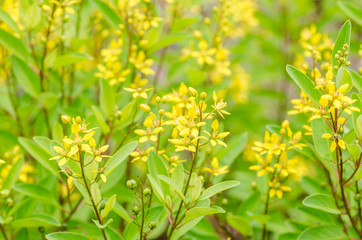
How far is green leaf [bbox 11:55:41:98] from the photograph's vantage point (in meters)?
1.97

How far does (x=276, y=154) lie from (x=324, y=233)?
14.7 inches

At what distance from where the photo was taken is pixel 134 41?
6.54 ft

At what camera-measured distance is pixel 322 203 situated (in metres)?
1.51

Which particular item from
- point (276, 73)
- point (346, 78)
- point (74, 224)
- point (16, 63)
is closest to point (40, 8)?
point (16, 63)

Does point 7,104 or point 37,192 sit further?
point 7,104

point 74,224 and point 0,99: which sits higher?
point 0,99

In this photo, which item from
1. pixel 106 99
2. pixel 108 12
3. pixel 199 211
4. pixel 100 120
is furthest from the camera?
pixel 108 12

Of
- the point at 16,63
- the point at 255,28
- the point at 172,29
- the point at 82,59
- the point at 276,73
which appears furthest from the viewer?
the point at 255,28

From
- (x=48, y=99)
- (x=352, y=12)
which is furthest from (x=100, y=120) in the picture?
(x=352, y=12)

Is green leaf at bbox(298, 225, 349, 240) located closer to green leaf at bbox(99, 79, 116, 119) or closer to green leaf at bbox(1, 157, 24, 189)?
green leaf at bbox(99, 79, 116, 119)

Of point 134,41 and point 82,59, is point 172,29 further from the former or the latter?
point 82,59

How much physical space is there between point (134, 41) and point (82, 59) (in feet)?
0.97

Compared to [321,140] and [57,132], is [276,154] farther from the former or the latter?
[57,132]

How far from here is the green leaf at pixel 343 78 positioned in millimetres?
1324
